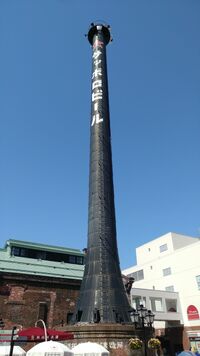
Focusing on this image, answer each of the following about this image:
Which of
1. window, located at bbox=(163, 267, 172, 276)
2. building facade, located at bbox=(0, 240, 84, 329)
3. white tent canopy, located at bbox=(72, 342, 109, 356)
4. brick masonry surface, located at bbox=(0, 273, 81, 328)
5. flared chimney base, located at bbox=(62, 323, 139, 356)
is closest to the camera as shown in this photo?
white tent canopy, located at bbox=(72, 342, 109, 356)

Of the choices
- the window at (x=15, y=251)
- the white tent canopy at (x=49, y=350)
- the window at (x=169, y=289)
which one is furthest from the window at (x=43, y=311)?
the window at (x=169, y=289)

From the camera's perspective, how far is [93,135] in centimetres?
2911

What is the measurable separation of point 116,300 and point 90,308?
1764 millimetres

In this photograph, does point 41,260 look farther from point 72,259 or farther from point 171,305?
point 171,305

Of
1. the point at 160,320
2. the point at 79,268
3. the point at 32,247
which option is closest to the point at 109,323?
the point at 79,268

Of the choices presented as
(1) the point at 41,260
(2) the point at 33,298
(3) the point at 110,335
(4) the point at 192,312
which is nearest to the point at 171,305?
(4) the point at 192,312

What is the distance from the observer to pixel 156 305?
43.6 metres

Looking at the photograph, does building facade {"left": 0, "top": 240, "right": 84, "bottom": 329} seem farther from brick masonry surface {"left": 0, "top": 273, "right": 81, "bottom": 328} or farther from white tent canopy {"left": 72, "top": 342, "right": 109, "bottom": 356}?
white tent canopy {"left": 72, "top": 342, "right": 109, "bottom": 356}

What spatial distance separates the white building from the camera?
140 feet

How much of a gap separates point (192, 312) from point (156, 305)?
5.11 metres

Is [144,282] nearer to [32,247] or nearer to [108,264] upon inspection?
[32,247]

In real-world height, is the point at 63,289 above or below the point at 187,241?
below

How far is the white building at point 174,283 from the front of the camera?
42.6 metres

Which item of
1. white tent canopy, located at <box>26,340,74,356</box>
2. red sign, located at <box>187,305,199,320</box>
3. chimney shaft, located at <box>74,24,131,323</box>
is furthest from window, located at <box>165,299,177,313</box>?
white tent canopy, located at <box>26,340,74,356</box>
